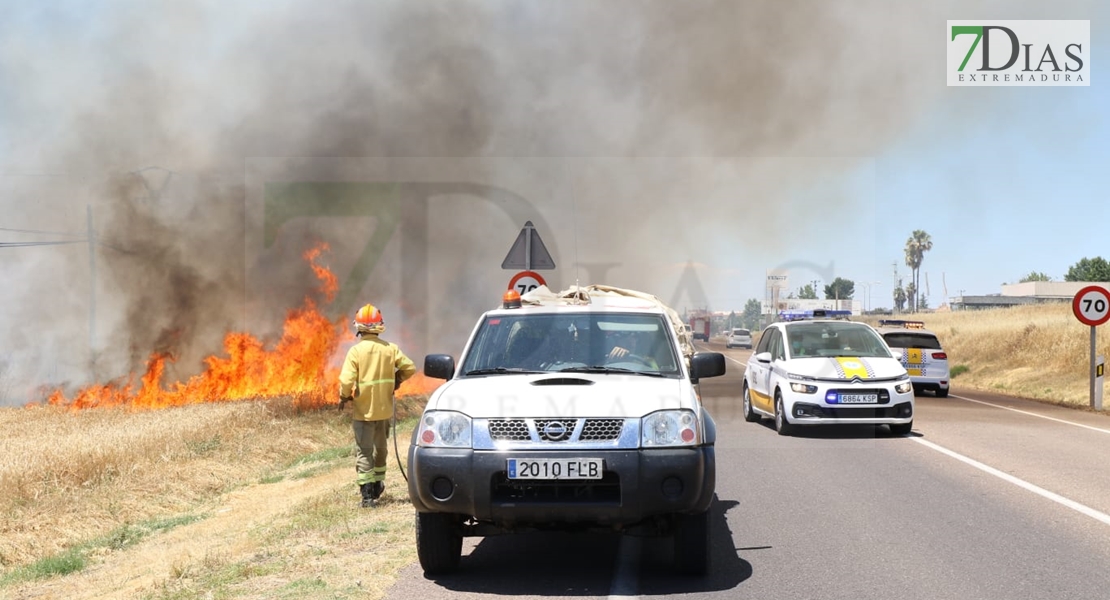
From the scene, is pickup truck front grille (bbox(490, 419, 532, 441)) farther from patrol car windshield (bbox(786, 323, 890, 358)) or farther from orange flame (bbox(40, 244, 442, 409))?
orange flame (bbox(40, 244, 442, 409))

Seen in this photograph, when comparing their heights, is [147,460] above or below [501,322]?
below

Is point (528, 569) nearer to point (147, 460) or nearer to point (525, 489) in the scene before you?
point (525, 489)

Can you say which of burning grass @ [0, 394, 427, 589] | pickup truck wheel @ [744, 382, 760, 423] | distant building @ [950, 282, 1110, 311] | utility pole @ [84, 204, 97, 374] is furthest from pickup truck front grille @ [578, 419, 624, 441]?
distant building @ [950, 282, 1110, 311]

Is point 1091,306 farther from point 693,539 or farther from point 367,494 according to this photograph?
point 693,539

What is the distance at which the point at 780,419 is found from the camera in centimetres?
1406

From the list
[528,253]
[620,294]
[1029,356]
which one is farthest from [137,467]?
[1029,356]

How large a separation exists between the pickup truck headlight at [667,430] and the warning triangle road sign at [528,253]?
7556mm

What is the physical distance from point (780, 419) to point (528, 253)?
4329mm

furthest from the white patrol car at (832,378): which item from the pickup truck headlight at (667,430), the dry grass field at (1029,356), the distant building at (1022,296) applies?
the distant building at (1022,296)

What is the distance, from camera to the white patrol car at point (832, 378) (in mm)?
13352

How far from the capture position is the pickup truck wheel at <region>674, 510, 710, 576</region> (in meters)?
5.80

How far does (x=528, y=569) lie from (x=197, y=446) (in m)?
9.26

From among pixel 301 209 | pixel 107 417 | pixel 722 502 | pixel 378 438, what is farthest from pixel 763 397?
pixel 301 209

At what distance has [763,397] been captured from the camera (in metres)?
15.2
